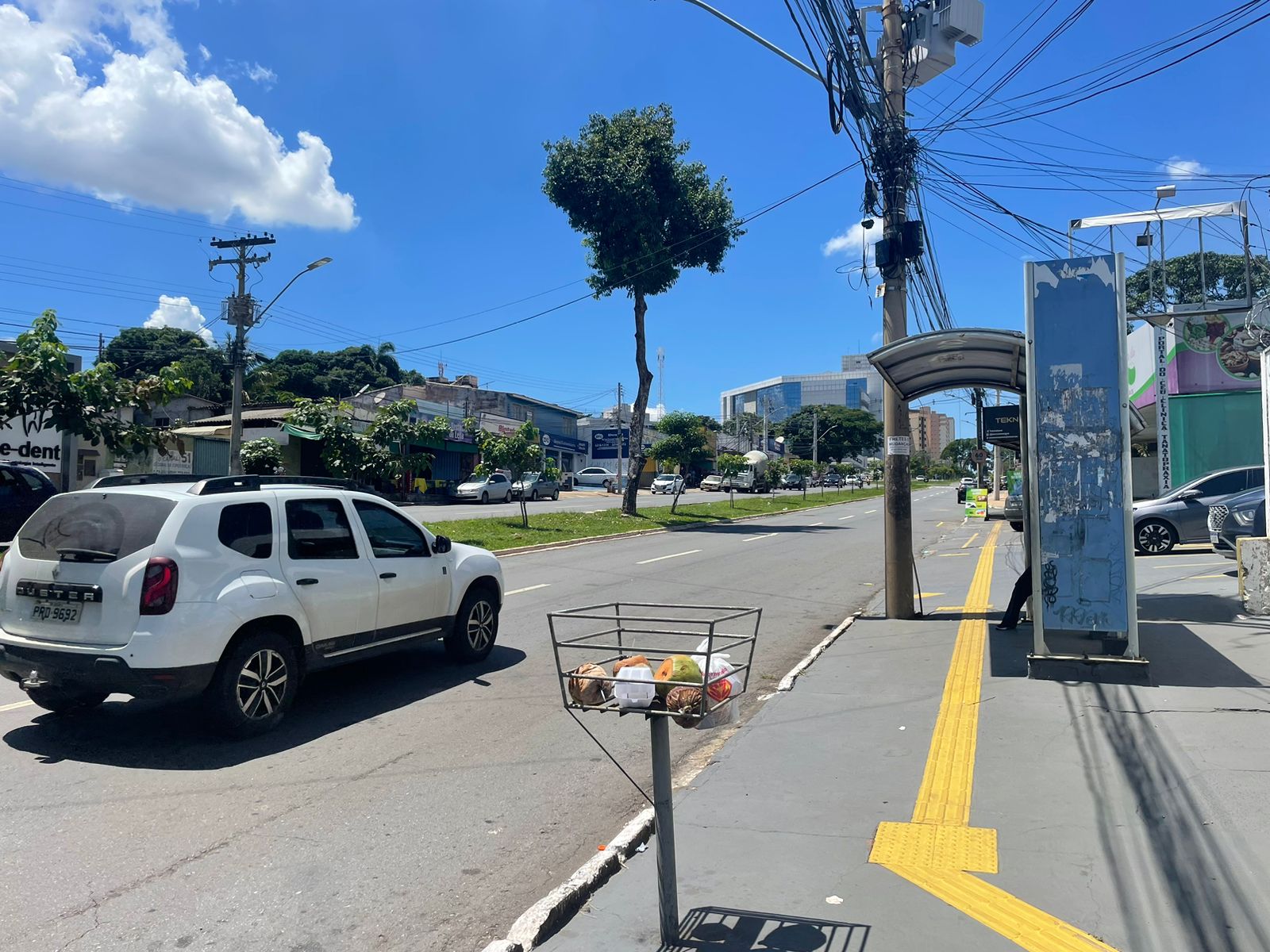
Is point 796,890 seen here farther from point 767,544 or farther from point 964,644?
point 767,544

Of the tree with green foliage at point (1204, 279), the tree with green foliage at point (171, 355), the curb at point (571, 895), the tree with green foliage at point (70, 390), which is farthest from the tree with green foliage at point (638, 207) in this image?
the tree with green foliage at point (171, 355)

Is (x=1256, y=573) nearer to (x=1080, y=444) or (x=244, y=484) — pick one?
(x=1080, y=444)

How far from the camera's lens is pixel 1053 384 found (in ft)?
23.7

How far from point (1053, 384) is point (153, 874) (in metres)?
6.93

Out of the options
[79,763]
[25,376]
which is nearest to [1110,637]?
[79,763]

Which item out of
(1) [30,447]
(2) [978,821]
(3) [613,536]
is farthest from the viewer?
(1) [30,447]

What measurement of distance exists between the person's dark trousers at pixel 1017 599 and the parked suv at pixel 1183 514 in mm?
9155

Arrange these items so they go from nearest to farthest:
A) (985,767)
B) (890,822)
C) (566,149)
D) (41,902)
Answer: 1. (41,902)
2. (890,822)
3. (985,767)
4. (566,149)

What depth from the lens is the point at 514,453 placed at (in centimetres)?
2512

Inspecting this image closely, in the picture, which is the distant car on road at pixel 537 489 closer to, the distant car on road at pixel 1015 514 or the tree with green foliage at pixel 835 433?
the distant car on road at pixel 1015 514

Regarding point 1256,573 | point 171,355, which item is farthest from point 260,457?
point 171,355

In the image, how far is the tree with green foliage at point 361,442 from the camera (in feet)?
70.5

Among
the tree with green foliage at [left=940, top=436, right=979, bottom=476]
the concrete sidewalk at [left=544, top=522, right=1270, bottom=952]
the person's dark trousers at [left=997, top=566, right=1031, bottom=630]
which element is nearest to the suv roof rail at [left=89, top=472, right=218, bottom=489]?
the concrete sidewalk at [left=544, top=522, right=1270, bottom=952]

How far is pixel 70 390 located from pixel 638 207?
1909 cm
